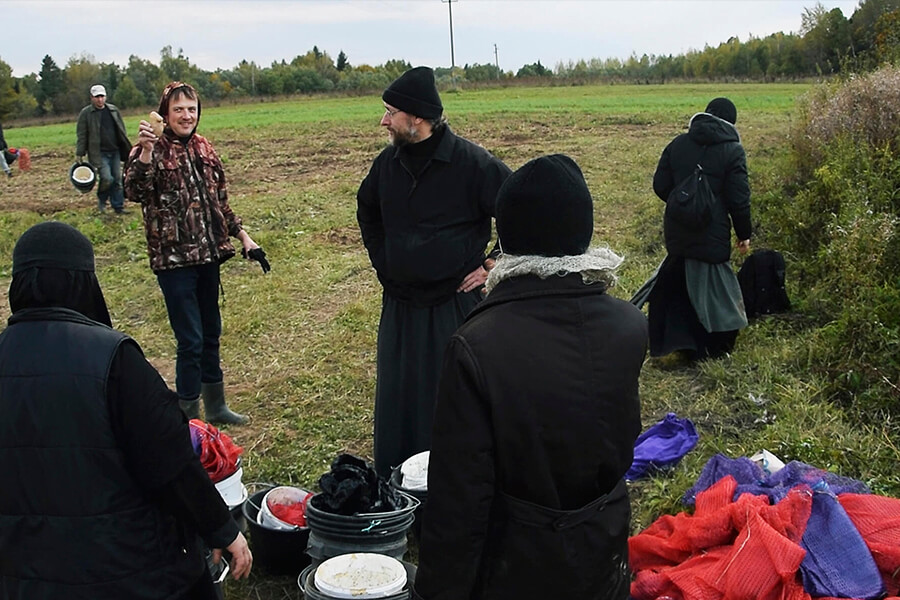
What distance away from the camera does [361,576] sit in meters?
3.27

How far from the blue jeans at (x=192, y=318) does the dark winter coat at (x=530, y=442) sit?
3101mm

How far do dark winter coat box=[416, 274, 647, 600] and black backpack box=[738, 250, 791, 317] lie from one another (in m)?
5.05

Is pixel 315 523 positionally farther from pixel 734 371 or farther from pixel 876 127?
pixel 876 127

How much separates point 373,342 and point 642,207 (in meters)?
6.35

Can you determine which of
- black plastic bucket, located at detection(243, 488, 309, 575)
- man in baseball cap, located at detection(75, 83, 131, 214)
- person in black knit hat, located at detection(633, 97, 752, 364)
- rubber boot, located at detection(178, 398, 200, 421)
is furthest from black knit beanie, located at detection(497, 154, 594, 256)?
man in baseball cap, located at detection(75, 83, 131, 214)

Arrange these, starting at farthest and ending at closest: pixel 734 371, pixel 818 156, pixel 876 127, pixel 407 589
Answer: pixel 818 156
pixel 876 127
pixel 734 371
pixel 407 589

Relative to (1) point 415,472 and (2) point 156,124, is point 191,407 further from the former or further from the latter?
(1) point 415,472

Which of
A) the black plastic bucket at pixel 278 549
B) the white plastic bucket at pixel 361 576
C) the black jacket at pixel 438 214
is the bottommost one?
the black plastic bucket at pixel 278 549

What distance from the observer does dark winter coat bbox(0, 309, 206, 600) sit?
7.36 feet

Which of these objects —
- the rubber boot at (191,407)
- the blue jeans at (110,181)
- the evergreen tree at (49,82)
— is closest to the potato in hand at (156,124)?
the rubber boot at (191,407)

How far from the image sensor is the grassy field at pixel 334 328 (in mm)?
4773

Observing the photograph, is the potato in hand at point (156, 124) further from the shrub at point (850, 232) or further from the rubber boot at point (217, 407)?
the shrub at point (850, 232)

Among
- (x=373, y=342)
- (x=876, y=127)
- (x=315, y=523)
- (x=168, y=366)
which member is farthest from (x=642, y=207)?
(x=315, y=523)

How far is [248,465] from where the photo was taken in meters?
5.01
